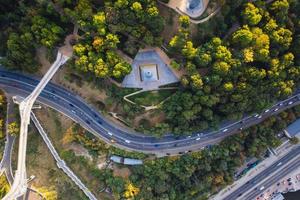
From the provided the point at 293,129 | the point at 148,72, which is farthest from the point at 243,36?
the point at 293,129

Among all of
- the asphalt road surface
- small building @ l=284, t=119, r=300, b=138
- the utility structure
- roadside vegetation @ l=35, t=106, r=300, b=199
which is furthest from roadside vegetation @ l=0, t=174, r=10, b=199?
small building @ l=284, t=119, r=300, b=138

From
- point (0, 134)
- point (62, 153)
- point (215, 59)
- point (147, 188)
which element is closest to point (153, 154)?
point (147, 188)

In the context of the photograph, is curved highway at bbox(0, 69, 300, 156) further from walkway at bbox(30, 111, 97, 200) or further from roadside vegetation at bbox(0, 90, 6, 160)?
walkway at bbox(30, 111, 97, 200)

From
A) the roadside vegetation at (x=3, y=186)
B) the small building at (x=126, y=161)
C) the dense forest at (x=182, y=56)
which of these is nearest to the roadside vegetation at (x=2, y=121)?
the dense forest at (x=182, y=56)

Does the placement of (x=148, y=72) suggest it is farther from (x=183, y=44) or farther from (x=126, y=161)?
(x=126, y=161)

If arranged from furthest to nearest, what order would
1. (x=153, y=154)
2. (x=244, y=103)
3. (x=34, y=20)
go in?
(x=153, y=154), (x=244, y=103), (x=34, y=20)

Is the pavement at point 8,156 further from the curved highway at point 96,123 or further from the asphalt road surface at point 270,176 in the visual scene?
the asphalt road surface at point 270,176

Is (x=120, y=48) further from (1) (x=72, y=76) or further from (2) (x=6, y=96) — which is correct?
(2) (x=6, y=96)
